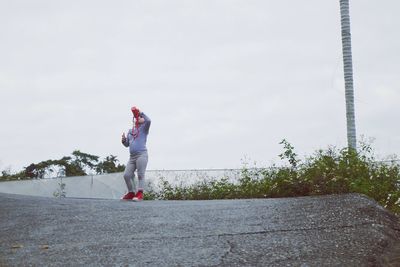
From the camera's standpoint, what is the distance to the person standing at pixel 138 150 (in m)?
12.2

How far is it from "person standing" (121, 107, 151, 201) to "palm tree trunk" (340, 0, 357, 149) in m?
5.03

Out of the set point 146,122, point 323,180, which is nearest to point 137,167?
point 146,122

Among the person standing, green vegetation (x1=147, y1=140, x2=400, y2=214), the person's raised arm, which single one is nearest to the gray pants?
the person standing

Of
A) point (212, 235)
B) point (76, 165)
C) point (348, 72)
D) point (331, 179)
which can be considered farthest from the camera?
point (76, 165)

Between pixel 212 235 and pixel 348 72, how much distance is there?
946 cm

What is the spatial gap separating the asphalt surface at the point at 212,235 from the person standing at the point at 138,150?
3004mm

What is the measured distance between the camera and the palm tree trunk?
14547mm

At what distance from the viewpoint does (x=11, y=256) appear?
20.8 feet

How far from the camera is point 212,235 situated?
A: 678 cm

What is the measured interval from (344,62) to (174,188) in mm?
6452

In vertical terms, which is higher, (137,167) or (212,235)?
(137,167)

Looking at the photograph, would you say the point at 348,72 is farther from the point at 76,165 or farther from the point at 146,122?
the point at 76,165

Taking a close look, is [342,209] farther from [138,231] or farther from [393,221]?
[138,231]

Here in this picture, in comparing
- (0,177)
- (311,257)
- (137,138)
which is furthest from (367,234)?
(0,177)
